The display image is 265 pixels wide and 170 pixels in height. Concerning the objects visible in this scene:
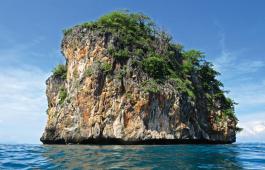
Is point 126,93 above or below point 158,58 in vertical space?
below

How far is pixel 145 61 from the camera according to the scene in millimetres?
44656

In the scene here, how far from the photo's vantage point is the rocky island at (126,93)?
40.3 meters

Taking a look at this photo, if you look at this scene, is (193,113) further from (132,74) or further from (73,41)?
(73,41)

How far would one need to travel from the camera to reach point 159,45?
50.5 m

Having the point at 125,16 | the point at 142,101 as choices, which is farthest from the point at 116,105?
the point at 125,16

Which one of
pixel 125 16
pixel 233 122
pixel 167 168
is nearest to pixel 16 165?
pixel 167 168

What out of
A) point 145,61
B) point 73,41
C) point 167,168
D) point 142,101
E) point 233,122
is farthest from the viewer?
point 233,122

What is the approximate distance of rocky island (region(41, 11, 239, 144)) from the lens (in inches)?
1588

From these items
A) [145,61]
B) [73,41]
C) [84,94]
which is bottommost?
[84,94]

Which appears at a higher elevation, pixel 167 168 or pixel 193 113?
pixel 193 113

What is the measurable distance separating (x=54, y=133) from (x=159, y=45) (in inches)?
756

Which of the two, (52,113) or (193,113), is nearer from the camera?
(193,113)

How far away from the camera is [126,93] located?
41344mm

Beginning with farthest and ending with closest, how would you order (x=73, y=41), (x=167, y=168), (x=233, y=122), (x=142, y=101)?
(x=233, y=122), (x=73, y=41), (x=142, y=101), (x=167, y=168)
